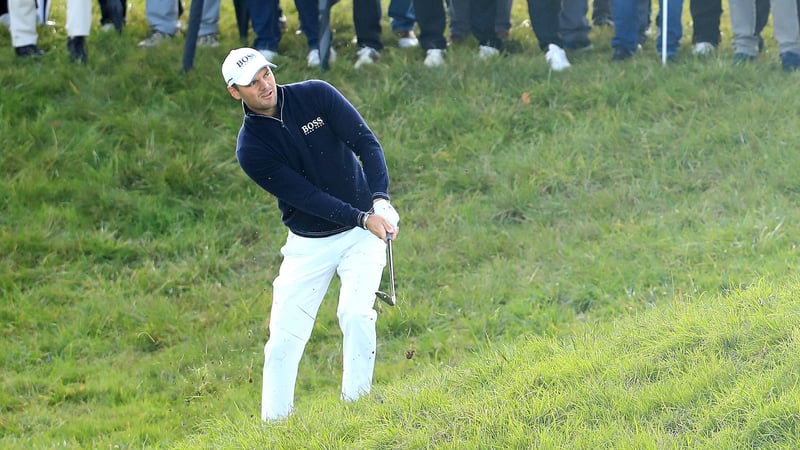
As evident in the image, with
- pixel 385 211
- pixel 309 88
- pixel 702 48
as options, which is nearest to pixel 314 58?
pixel 702 48

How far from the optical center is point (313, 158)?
6.43m

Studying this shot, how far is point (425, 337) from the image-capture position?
7902 millimetres

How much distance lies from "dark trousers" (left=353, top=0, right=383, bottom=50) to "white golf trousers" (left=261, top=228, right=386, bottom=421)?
5806mm

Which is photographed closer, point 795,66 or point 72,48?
point 795,66

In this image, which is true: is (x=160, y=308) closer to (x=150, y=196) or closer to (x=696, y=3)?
(x=150, y=196)

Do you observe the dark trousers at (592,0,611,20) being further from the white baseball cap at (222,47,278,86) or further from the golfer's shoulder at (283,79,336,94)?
the white baseball cap at (222,47,278,86)

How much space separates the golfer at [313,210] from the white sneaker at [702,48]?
583 cm

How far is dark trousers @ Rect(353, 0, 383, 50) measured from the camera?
38.9 ft

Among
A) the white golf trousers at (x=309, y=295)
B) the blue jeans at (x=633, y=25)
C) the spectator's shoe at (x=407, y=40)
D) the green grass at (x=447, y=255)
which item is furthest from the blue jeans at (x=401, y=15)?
the white golf trousers at (x=309, y=295)

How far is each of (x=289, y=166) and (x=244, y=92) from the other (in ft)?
1.60

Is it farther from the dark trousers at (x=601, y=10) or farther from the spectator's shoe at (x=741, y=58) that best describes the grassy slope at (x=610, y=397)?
the dark trousers at (x=601, y=10)

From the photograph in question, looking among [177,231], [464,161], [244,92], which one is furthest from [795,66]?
[244,92]

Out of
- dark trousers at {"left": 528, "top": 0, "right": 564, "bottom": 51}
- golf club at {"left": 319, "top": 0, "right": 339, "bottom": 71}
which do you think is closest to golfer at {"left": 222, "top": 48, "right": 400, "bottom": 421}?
golf club at {"left": 319, "top": 0, "right": 339, "bottom": 71}

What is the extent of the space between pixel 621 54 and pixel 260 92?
6118 mm
